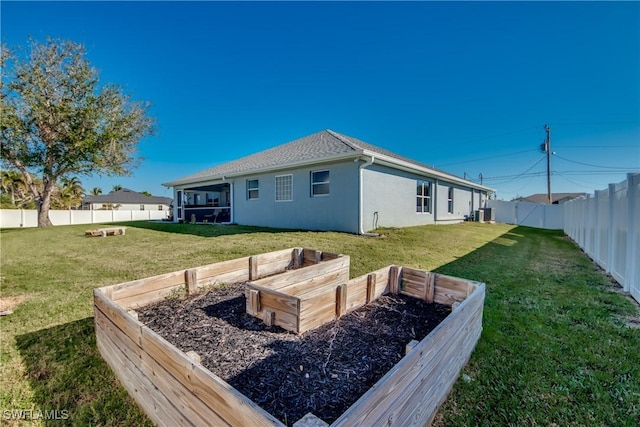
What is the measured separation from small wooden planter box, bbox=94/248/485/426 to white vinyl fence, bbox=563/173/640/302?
306 cm

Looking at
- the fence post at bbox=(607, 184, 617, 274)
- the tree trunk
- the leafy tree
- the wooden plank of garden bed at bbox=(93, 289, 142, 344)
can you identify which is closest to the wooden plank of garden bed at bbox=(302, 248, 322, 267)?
the wooden plank of garden bed at bbox=(93, 289, 142, 344)

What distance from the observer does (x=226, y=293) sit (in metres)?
3.70

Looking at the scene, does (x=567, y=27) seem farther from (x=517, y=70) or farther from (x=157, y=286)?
(x=157, y=286)

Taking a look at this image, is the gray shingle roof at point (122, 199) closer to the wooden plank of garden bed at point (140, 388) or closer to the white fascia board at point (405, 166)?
the white fascia board at point (405, 166)

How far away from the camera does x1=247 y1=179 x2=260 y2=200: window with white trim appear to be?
1293cm

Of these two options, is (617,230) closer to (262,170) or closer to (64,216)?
(262,170)

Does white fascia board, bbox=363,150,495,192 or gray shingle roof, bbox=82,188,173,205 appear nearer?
white fascia board, bbox=363,150,495,192

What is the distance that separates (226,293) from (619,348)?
4324mm

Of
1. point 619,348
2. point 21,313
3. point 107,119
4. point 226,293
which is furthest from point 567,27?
point 107,119

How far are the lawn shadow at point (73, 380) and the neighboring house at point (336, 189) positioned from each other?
7.62 metres

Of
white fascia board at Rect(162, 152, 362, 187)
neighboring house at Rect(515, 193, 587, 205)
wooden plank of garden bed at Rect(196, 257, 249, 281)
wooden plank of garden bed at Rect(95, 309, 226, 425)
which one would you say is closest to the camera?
wooden plank of garden bed at Rect(95, 309, 226, 425)

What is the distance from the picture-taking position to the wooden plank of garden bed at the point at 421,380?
1.16 metres

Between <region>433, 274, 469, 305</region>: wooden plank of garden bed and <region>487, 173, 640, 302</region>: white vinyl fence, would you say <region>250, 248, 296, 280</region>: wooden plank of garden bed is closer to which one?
<region>433, 274, 469, 305</region>: wooden plank of garden bed

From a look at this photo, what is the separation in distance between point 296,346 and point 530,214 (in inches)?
924
